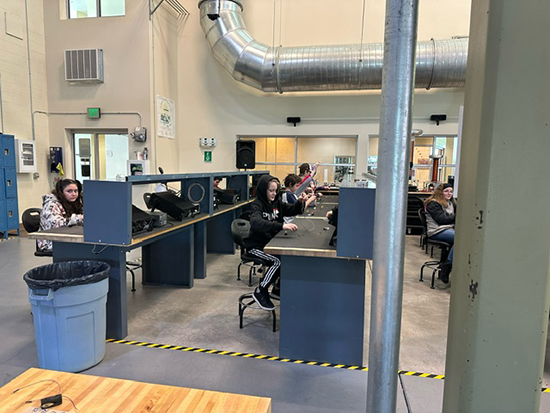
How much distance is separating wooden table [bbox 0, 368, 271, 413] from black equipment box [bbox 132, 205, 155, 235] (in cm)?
126

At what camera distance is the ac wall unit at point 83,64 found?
709 cm

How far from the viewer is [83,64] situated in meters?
7.11

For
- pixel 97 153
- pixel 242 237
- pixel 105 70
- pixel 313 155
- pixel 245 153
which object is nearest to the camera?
pixel 242 237

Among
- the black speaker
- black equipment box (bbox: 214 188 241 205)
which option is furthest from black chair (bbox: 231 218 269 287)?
the black speaker

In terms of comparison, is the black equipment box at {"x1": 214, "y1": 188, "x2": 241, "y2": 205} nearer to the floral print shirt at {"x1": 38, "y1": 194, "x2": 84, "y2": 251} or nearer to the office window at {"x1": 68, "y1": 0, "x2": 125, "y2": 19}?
the floral print shirt at {"x1": 38, "y1": 194, "x2": 84, "y2": 251}

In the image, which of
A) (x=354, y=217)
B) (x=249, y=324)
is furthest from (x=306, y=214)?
(x=354, y=217)

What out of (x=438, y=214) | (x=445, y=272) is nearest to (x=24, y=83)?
(x=438, y=214)

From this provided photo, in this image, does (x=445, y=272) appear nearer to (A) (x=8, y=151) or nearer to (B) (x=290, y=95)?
(B) (x=290, y=95)

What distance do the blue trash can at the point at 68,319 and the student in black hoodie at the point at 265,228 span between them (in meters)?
1.15

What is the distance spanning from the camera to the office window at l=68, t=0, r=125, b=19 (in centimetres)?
727

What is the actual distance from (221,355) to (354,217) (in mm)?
1332

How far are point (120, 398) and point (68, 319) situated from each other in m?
0.96

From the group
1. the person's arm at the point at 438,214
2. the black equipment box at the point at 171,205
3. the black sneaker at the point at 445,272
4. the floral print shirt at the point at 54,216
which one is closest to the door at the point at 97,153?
the black equipment box at the point at 171,205

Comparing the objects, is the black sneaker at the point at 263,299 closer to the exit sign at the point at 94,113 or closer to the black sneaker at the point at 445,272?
the black sneaker at the point at 445,272
